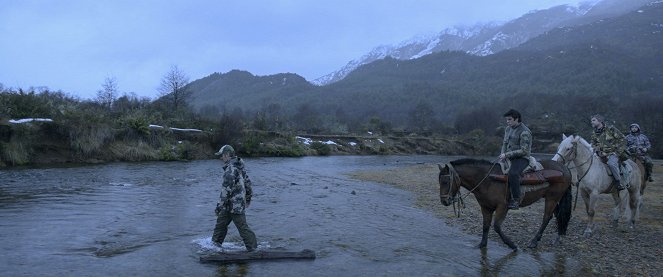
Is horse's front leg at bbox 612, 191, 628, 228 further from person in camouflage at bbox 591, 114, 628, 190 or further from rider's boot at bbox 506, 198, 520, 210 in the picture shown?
rider's boot at bbox 506, 198, 520, 210

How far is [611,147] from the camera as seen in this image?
453 inches

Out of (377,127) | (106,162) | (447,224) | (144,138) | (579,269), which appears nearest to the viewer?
(579,269)

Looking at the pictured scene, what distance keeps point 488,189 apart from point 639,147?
24.1 ft

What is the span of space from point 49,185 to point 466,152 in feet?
250

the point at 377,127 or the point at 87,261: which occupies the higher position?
the point at 377,127

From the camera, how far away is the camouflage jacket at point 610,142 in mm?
11516

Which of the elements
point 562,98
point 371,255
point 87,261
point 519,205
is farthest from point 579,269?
point 562,98

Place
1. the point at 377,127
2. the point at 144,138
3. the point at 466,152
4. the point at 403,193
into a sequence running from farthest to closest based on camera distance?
the point at 377,127, the point at 466,152, the point at 144,138, the point at 403,193

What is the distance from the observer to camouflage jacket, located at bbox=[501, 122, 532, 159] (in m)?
9.29

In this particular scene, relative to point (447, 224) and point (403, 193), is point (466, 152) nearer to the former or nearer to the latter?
point (403, 193)

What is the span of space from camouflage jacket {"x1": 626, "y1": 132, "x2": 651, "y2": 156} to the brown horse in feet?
16.6

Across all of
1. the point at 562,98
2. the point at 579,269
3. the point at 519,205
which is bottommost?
the point at 579,269

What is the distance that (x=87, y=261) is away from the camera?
25.6 ft

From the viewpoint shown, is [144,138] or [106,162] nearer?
[106,162]
